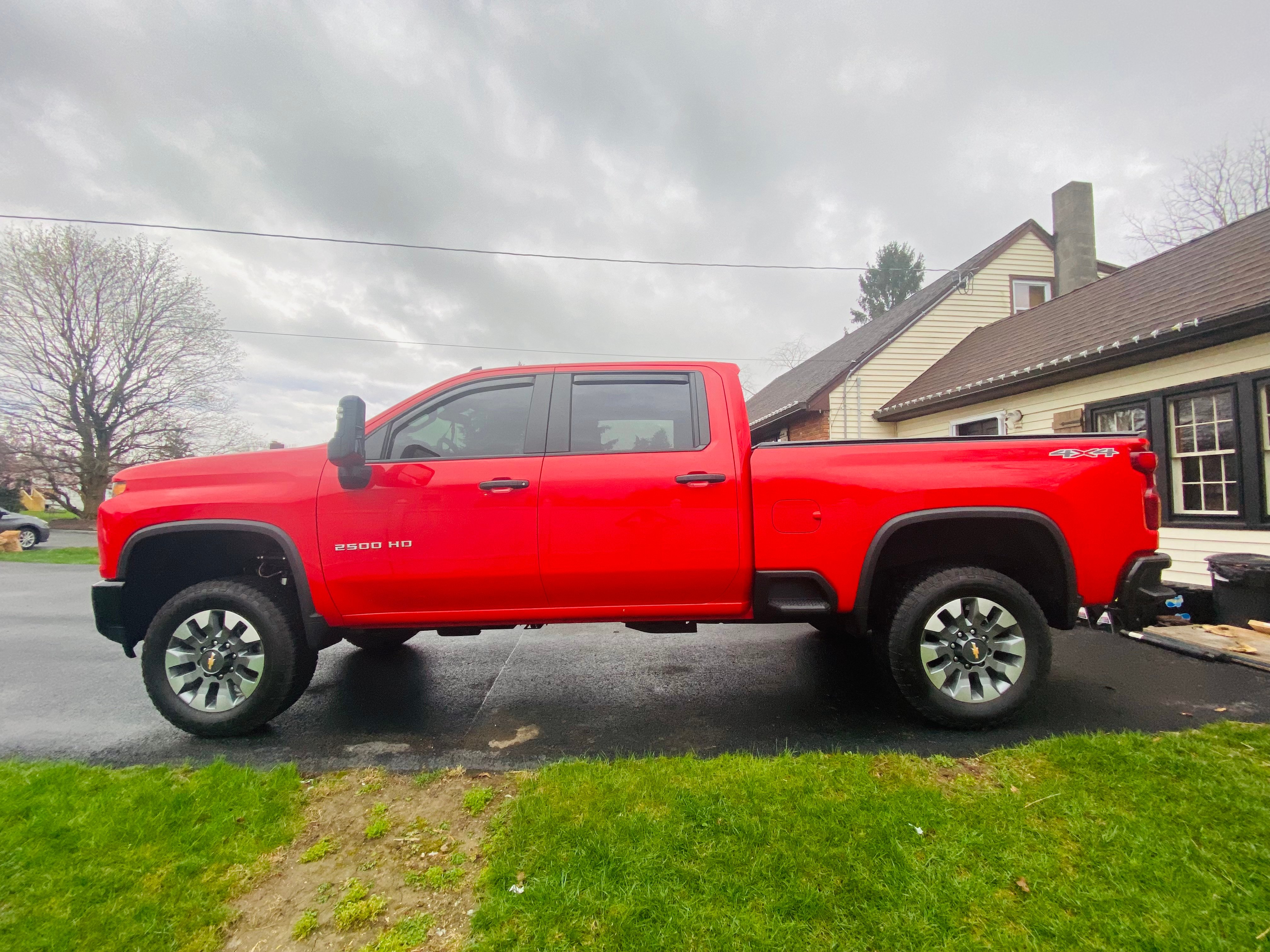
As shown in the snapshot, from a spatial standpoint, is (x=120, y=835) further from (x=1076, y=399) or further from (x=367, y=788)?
(x=1076, y=399)

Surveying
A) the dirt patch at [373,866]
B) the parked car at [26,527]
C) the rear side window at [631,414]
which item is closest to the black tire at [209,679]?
the dirt patch at [373,866]

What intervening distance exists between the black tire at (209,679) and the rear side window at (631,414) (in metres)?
1.92

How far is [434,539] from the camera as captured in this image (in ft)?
10.1

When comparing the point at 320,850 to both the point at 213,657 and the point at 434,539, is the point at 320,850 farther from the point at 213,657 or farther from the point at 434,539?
the point at 213,657

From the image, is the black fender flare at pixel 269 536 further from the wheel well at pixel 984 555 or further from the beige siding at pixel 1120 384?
the beige siding at pixel 1120 384

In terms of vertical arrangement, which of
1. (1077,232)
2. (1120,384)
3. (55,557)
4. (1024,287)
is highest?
(1077,232)

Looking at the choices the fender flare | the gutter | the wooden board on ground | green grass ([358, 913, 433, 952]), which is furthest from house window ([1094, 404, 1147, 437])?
green grass ([358, 913, 433, 952])

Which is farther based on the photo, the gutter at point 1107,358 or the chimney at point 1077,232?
the chimney at point 1077,232

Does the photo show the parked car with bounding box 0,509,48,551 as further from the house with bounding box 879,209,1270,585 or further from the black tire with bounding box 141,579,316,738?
the house with bounding box 879,209,1270,585

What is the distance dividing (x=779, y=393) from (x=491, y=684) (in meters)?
16.2

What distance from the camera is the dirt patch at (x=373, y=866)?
5.87ft

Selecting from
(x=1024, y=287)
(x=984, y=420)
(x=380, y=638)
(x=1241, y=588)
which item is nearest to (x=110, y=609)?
(x=380, y=638)

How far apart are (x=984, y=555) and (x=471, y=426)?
3.09 m

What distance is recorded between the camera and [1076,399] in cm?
874
